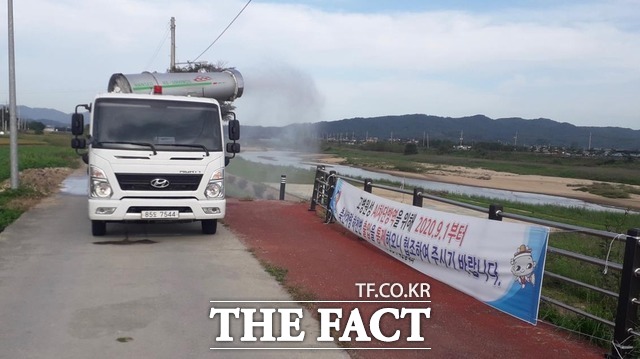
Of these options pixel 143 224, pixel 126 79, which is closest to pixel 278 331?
pixel 143 224

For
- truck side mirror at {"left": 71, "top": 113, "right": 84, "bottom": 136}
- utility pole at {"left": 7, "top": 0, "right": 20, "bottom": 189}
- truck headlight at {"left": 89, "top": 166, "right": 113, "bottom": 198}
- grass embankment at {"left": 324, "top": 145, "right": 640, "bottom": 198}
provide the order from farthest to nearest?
grass embankment at {"left": 324, "top": 145, "right": 640, "bottom": 198} → utility pole at {"left": 7, "top": 0, "right": 20, "bottom": 189} → truck side mirror at {"left": 71, "top": 113, "right": 84, "bottom": 136} → truck headlight at {"left": 89, "top": 166, "right": 113, "bottom": 198}

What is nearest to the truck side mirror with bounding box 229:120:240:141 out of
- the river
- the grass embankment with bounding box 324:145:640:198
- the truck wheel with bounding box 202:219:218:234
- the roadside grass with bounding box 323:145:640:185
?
the truck wheel with bounding box 202:219:218:234

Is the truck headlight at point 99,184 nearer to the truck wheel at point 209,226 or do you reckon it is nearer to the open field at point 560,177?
the truck wheel at point 209,226

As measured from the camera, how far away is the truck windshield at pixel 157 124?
9.95 meters

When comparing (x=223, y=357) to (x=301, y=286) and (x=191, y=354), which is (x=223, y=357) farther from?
(x=301, y=286)

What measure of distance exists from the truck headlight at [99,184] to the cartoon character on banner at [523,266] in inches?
257

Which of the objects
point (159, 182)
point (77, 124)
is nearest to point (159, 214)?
point (159, 182)

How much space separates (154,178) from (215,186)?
1.00 metres

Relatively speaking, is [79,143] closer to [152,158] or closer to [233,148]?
[152,158]

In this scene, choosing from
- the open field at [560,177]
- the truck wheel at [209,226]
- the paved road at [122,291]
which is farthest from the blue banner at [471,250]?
the open field at [560,177]

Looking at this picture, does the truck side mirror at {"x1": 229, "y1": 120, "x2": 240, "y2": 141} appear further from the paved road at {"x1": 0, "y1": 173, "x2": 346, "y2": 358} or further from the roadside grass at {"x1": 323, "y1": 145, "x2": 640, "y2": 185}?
the roadside grass at {"x1": 323, "y1": 145, "x2": 640, "y2": 185}

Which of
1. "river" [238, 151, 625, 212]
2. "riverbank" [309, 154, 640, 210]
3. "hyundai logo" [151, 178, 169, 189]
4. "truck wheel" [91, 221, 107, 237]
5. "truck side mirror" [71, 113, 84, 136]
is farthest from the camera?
"riverbank" [309, 154, 640, 210]

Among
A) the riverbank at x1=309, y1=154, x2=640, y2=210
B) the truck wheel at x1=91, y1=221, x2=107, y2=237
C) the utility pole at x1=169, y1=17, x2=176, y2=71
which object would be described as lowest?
the riverbank at x1=309, y1=154, x2=640, y2=210

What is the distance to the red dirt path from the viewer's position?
17.1 feet
